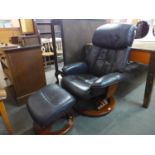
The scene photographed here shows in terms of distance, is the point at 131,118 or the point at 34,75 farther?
the point at 34,75

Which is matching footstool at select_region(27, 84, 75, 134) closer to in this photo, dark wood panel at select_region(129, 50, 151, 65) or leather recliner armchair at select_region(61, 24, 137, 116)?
leather recliner armchair at select_region(61, 24, 137, 116)

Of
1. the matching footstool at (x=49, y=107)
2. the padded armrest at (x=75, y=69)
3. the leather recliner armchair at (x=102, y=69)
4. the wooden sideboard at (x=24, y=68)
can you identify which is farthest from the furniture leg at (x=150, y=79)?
the wooden sideboard at (x=24, y=68)

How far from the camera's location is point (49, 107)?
1.15 metres

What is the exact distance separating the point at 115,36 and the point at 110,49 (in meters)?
0.18

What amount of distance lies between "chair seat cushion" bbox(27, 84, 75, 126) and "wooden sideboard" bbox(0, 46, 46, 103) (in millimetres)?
583

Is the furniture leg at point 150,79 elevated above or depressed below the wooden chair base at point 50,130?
above

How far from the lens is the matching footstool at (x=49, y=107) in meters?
1.10

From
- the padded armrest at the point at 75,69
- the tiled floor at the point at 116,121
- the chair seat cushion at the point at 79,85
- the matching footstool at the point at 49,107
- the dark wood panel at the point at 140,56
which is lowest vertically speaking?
the tiled floor at the point at 116,121

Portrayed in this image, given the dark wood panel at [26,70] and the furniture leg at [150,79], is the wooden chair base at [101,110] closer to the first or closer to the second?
the furniture leg at [150,79]
